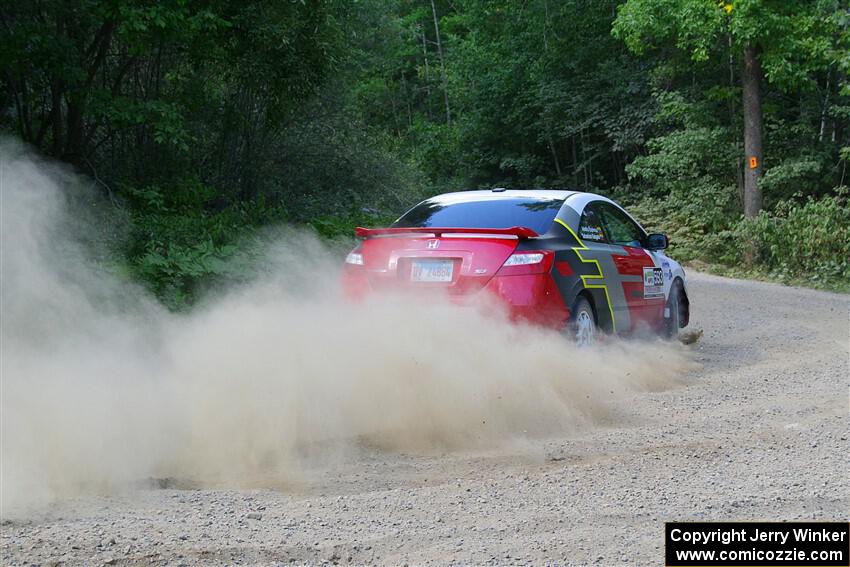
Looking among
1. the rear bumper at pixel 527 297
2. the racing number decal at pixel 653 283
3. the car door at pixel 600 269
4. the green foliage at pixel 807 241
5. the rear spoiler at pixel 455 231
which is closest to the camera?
the rear bumper at pixel 527 297

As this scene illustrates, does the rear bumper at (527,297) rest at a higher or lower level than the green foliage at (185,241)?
lower

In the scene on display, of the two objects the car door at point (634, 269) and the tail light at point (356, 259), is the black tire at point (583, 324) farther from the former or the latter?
the tail light at point (356, 259)

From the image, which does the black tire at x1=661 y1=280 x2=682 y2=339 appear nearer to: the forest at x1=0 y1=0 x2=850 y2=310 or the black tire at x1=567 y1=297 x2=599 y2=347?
the black tire at x1=567 y1=297 x2=599 y2=347

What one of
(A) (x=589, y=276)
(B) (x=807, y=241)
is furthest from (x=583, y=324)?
(B) (x=807, y=241)

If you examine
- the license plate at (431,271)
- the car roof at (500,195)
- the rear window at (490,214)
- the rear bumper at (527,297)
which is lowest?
the rear bumper at (527,297)

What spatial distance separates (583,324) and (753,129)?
49.9ft

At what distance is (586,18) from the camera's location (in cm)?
3194

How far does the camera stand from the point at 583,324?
7.78 meters

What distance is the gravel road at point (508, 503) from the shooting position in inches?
152

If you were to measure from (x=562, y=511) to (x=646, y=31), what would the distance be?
1838 cm

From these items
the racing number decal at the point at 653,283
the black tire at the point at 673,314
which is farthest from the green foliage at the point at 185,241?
the black tire at the point at 673,314

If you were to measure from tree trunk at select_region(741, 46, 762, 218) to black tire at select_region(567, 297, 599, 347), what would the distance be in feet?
47.4

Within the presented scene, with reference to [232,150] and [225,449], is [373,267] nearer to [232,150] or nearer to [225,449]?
[225,449]

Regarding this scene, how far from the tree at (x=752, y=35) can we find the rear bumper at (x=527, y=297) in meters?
13.0
